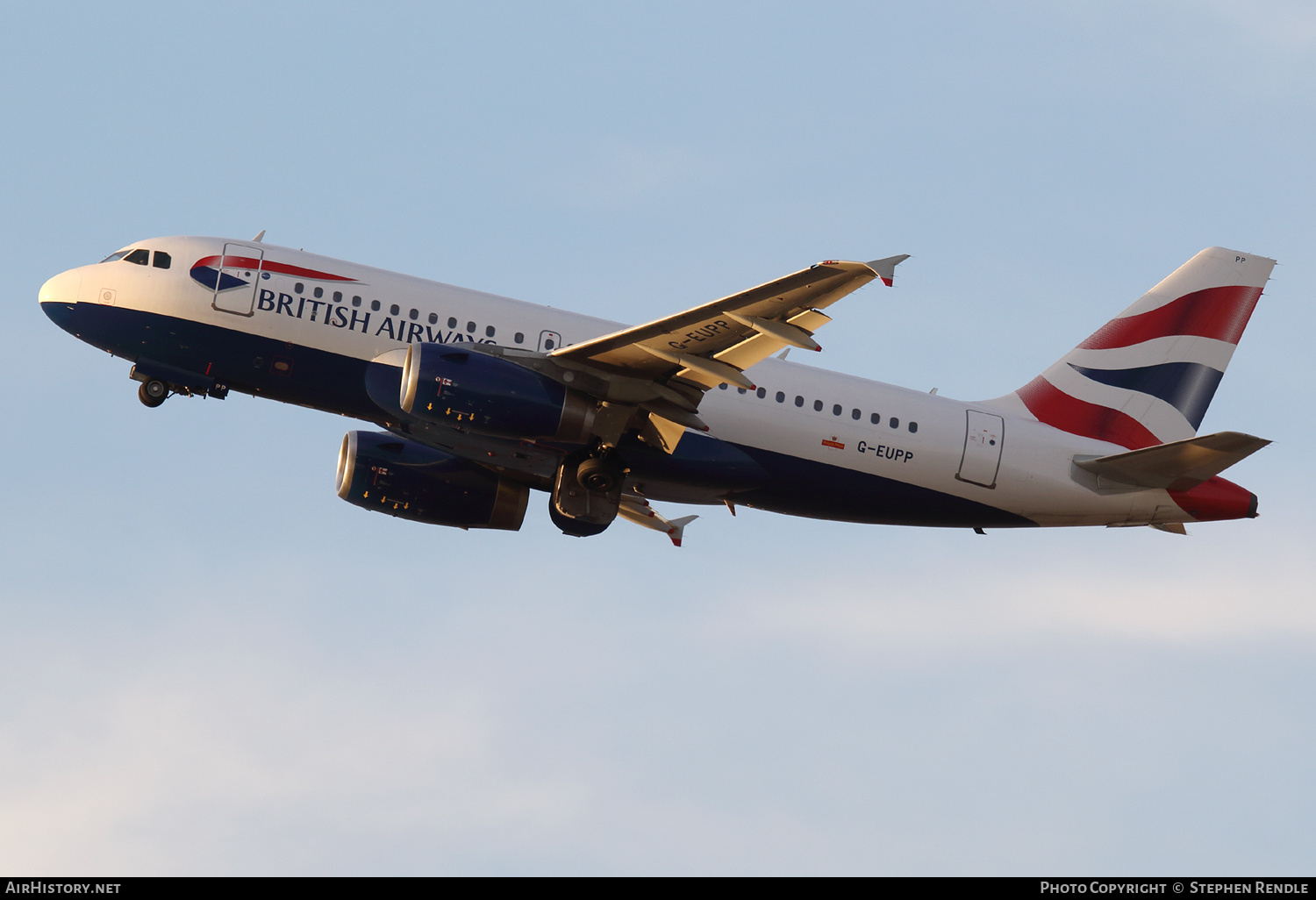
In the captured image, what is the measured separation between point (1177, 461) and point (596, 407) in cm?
1350

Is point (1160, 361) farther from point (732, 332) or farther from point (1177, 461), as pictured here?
point (732, 332)

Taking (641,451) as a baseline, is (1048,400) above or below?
above

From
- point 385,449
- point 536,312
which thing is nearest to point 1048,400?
point 536,312

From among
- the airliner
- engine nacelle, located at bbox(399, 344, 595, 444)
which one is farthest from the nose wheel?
engine nacelle, located at bbox(399, 344, 595, 444)

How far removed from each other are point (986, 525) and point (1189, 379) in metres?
7.04

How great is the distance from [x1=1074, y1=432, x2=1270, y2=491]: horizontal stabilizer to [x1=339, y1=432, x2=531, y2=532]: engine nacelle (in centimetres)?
1470

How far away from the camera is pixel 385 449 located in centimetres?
3619

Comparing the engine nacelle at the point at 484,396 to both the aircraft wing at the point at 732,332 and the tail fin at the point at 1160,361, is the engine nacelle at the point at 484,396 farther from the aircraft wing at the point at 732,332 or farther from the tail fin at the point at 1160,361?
the tail fin at the point at 1160,361

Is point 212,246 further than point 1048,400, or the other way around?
point 1048,400

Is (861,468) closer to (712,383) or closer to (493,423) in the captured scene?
(712,383)

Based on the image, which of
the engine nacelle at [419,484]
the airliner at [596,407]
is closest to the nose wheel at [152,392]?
the airliner at [596,407]
